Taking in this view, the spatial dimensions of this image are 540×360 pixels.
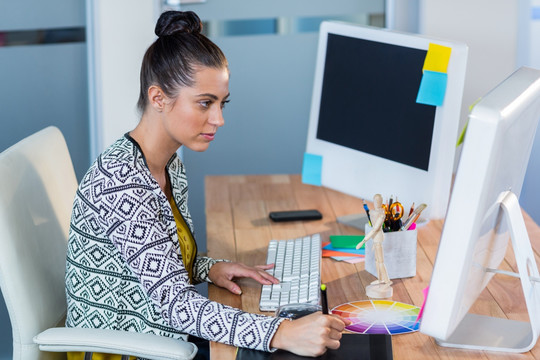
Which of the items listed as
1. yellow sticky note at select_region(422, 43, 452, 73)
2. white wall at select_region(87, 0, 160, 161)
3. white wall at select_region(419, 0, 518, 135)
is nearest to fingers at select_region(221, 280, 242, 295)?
yellow sticky note at select_region(422, 43, 452, 73)

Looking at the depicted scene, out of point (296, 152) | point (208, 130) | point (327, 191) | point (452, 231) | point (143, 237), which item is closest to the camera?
point (452, 231)

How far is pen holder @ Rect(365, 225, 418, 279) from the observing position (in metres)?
1.61

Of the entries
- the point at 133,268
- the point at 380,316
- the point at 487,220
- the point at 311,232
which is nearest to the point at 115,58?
the point at 311,232

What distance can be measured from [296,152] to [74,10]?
99cm

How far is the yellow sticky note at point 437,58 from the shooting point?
173 cm

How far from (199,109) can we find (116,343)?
477 millimetres

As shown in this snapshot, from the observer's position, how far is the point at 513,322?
1427 mm

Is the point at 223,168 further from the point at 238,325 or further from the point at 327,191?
the point at 238,325

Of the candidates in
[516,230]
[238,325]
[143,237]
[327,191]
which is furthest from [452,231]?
[327,191]

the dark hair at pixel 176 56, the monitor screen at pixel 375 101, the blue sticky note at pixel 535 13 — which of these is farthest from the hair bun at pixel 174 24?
the blue sticky note at pixel 535 13

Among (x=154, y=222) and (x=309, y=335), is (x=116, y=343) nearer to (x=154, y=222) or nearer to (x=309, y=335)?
(x=154, y=222)

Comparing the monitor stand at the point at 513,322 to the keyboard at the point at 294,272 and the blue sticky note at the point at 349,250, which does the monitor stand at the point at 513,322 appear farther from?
the blue sticky note at the point at 349,250

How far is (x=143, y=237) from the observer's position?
143 centimetres

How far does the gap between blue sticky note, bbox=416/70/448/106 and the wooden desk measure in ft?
1.14
